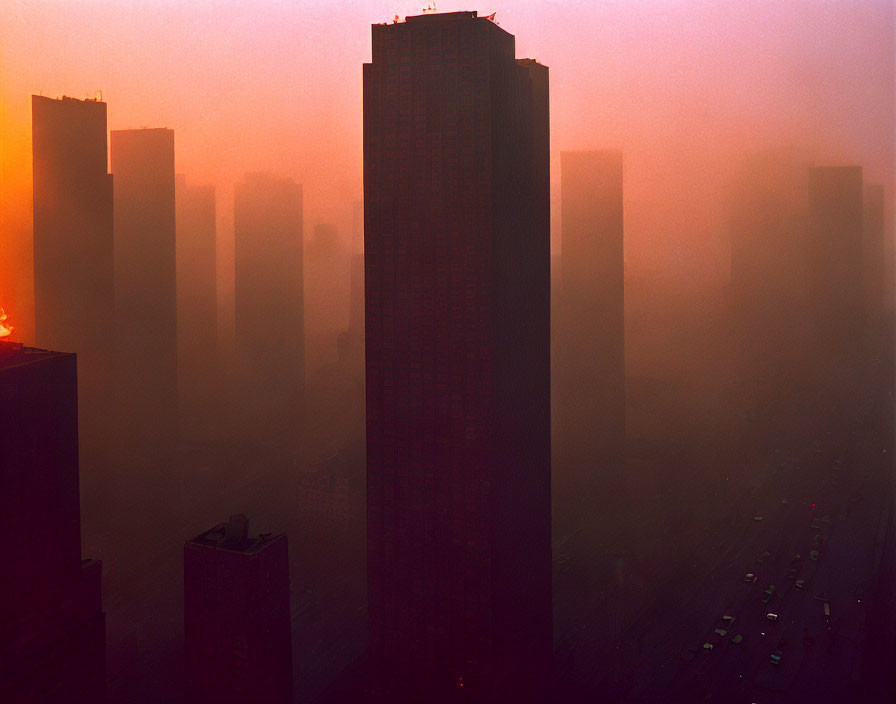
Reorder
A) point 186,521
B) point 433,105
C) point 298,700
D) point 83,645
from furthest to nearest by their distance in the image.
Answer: point 186,521 → point 298,700 → point 433,105 → point 83,645

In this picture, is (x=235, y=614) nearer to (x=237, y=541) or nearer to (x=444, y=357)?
(x=237, y=541)

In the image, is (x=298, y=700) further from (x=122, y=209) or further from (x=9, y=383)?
(x=122, y=209)

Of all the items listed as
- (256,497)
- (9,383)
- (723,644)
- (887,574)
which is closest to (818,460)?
(887,574)

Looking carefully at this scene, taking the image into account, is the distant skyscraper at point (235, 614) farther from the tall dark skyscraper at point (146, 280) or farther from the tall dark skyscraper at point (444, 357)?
the tall dark skyscraper at point (146, 280)

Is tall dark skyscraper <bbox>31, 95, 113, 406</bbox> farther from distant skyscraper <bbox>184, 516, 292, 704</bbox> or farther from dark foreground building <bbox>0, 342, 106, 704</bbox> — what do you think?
dark foreground building <bbox>0, 342, 106, 704</bbox>

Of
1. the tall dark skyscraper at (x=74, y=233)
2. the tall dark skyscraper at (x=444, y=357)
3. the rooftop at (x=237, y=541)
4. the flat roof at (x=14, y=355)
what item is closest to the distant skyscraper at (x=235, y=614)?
the rooftop at (x=237, y=541)

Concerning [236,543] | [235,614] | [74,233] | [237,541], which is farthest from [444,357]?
[74,233]
